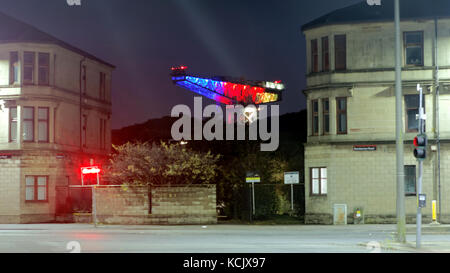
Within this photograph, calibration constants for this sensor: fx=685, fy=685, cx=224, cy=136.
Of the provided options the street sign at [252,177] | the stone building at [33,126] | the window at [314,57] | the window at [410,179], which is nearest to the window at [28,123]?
the stone building at [33,126]

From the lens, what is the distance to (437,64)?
32.8 meters

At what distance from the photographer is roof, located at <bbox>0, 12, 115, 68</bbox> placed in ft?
130

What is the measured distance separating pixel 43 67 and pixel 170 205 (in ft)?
41.5

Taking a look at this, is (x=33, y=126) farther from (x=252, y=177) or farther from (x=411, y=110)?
(x=411, y=110)

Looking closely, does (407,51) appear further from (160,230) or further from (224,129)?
(160,230)

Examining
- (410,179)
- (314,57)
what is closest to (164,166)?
(314,57)

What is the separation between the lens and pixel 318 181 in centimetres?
3409

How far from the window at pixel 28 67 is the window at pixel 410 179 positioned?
2174 centimetres

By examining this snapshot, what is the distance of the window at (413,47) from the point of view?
109 feet

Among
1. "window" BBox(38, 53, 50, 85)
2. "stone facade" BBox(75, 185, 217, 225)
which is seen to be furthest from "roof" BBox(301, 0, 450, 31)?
"window" BBox(38, 53, 50, 85)

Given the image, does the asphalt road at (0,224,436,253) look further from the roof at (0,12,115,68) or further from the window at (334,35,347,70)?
the roof at (0,12,115,68)

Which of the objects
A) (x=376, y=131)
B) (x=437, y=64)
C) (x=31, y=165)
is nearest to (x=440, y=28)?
(x=437, y=64)

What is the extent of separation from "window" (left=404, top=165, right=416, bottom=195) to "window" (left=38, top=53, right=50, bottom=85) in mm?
21161

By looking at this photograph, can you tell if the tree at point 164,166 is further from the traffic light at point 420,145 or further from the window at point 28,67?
the traffic light at point 420,145
